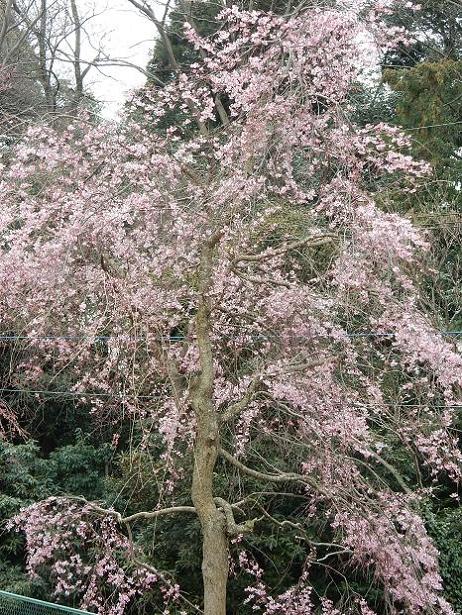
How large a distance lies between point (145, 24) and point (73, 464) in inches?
283

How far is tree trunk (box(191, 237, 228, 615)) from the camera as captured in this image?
165 inches

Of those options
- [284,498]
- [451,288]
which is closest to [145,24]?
[451,288]

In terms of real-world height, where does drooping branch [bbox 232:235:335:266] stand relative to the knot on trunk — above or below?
above

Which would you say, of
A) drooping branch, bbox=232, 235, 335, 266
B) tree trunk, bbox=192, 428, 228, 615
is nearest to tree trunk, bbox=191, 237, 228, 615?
tree trunk, bbox=192, 428, 228, 615

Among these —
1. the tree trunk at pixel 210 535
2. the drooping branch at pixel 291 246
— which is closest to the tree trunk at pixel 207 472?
the tree trunk at pixel 210 535

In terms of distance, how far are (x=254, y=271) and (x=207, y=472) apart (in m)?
1.35

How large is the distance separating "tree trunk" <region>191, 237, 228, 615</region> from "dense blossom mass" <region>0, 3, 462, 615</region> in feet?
0.04

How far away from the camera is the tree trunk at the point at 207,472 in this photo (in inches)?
165

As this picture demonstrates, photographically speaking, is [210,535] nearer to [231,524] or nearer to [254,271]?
[231,524]

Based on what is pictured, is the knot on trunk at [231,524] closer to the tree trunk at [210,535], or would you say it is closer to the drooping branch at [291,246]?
the tree trunk at [210,535]

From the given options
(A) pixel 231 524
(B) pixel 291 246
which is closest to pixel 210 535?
(A) pixel 231 524

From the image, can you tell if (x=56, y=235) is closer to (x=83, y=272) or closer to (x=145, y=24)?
(x=83, y=272)

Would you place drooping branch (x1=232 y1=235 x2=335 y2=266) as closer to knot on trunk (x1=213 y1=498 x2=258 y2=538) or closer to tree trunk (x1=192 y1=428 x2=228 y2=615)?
tree trunk (x1=192 y1=428 x2=228 y2=615)

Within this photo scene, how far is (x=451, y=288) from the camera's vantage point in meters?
7.74
